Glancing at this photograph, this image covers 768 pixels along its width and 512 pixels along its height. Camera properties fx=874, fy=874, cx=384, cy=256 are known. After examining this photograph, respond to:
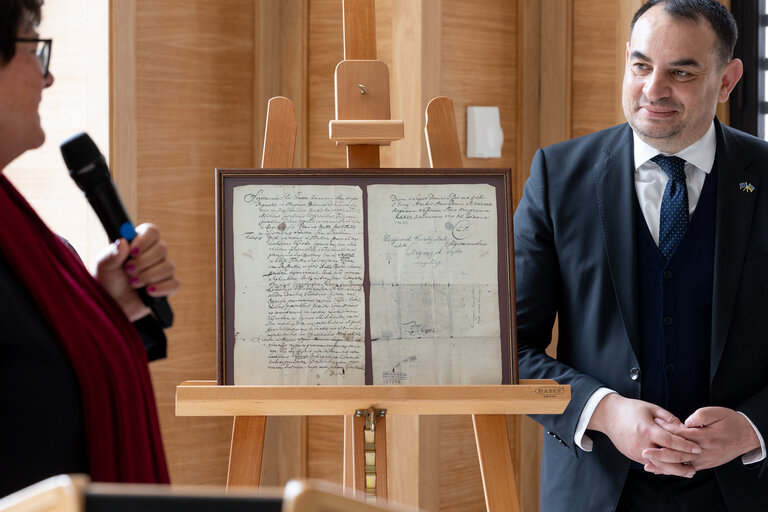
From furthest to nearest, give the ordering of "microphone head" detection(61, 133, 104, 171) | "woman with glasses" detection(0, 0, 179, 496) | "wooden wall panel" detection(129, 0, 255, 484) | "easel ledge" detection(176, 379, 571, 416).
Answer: "wooden wall panel" detection(129, 0, 255, 484) < "easel ledge" detection(176, 379, 571, 416) < "microphone head" detection(61, 133, 104, 171) < "woman with glasses" detection(0, 0, 179, 496)

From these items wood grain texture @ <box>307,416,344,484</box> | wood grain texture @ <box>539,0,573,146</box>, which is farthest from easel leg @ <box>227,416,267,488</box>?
wood grain texture @ <box>539,0,573,146</box>

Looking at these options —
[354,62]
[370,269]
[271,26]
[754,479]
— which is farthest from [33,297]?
[271,26]

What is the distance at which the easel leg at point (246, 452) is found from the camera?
1.74 metres

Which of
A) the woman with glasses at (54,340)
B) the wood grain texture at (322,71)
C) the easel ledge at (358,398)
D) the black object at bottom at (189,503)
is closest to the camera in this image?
the black object at bottom at (189,503)

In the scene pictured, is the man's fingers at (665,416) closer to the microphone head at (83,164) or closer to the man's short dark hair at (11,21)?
the microphone head at (83,164)

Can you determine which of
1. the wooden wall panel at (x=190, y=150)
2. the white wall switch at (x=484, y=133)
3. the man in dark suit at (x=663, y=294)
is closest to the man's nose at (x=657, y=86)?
the man in dark suit at (x=663, y=294)

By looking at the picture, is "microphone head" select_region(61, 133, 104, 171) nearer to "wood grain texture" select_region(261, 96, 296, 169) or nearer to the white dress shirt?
"wood grain texture" select_region(261, 96, 296, 169)

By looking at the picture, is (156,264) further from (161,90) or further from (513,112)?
(513,112)

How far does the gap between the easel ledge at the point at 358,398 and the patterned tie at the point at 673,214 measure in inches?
15.4

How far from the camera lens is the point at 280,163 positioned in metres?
1.84

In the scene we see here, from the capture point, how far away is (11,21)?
114 cm

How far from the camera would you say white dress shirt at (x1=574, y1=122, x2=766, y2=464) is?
1864 mm

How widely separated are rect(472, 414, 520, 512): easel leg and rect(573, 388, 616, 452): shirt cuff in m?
0.16

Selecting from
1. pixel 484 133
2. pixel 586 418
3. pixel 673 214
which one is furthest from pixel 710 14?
pixel 484 133
